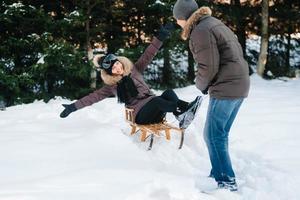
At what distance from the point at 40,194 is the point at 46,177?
59 centimetres

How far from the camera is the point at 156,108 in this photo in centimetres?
644

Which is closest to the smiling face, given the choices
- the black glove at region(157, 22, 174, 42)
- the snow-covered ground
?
the black glove at region(157, 22, 174, 42)

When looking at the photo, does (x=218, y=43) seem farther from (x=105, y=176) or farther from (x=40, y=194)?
(x=40, y=194)

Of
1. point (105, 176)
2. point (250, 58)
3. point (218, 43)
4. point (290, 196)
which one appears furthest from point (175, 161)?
point (250, 58)

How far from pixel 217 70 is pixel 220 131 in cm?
72

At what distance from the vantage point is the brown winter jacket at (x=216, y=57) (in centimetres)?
420

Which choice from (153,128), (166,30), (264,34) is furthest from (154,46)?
(264,34)

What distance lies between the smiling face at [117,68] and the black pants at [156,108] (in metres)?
0.65

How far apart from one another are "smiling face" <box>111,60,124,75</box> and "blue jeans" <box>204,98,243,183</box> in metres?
2.29

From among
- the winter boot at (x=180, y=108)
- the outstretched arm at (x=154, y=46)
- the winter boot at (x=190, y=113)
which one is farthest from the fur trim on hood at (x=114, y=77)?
the winter boot at (x=190, y=113)

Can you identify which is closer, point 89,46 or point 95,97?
point 95,97

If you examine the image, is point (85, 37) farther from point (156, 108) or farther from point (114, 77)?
point (156, 108)

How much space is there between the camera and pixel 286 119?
299 inches

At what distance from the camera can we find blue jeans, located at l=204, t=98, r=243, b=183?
450 cm
